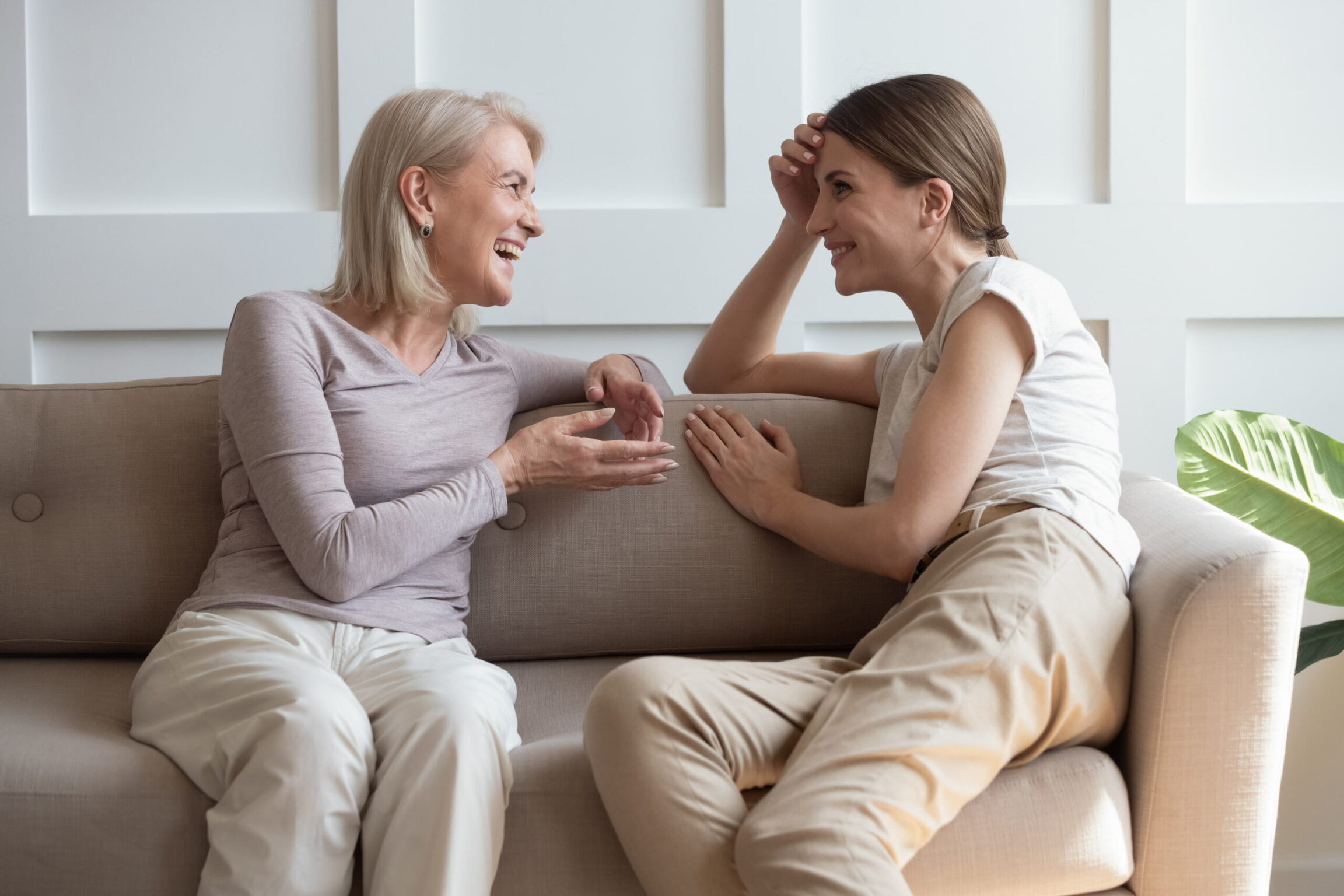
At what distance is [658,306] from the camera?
2061 millimetres

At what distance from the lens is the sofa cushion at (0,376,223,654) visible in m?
1.50

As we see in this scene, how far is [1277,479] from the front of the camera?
162 centimetres

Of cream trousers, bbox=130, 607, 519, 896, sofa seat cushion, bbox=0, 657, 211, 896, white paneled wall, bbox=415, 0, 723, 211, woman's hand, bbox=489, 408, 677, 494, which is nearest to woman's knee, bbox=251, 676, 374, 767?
cream trousers, bbox=130, 607, 519, 896

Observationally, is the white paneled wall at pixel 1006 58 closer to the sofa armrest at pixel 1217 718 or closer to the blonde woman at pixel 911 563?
the blonde woman at pixel 911 563

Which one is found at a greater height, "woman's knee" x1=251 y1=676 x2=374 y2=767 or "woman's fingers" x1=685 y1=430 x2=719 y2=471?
"woman's fingers" x1=685 y1=430 x2=719 y2=471

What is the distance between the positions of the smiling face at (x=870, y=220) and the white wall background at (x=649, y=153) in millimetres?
582

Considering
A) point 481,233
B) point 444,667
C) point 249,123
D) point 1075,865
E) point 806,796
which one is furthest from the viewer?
point 249,123

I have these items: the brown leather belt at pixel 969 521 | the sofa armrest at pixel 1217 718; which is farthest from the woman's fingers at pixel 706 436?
the sofa armrest at pixel 1217 718

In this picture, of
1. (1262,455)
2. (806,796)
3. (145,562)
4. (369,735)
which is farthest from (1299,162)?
(145,562)

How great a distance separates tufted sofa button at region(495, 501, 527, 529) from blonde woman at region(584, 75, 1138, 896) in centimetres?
27

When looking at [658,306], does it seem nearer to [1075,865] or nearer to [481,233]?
[481,233]

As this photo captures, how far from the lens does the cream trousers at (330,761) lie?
997mm

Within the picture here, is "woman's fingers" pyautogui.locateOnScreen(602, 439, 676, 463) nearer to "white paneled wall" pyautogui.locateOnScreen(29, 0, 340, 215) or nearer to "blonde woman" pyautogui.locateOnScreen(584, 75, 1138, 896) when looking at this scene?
"blonde woman" pyautogui.locateOnScreen(584, 75, 1138, 896)

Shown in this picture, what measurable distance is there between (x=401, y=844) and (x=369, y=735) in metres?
0.13
